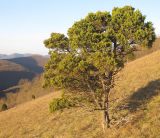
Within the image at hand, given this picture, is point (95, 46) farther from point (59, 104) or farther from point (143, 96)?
point (143, 96)

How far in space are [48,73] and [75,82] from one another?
2090 millimetres

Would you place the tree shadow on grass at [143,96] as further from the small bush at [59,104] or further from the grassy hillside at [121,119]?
the small bush at [59,104]

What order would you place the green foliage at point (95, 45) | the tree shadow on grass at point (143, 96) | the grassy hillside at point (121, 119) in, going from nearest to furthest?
the green foliage at point (95, 45), the grassy hillside at point (121, 119), the tree shadow on grass at point (143, 96)

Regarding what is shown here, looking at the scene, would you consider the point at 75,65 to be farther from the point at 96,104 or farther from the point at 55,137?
the point at 55,137

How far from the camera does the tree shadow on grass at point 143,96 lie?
2817 cm

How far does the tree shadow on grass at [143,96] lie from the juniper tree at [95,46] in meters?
6.08

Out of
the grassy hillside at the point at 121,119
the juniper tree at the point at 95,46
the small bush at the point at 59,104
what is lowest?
the grassy hillside at the point at 121,119

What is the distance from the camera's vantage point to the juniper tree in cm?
2133

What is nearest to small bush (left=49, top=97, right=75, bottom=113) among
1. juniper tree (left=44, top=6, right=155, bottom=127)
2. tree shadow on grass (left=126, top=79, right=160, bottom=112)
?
juniper tree (left=44, top=6, right=155, bottom=127)

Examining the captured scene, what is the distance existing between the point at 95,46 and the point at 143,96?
1107cm

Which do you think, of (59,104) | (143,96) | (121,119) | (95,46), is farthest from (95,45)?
(143,96)

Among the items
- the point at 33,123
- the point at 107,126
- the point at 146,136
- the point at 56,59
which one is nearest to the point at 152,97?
the point at 107,126

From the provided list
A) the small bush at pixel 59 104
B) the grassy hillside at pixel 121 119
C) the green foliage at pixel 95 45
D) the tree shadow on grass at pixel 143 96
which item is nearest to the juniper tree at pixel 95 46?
the green foliage at pixel 95 45

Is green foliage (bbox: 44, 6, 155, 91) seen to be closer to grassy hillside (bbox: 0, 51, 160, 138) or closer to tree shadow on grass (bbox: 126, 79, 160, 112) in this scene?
grassy hillside (bbox: 0, 51, 160, 138)
